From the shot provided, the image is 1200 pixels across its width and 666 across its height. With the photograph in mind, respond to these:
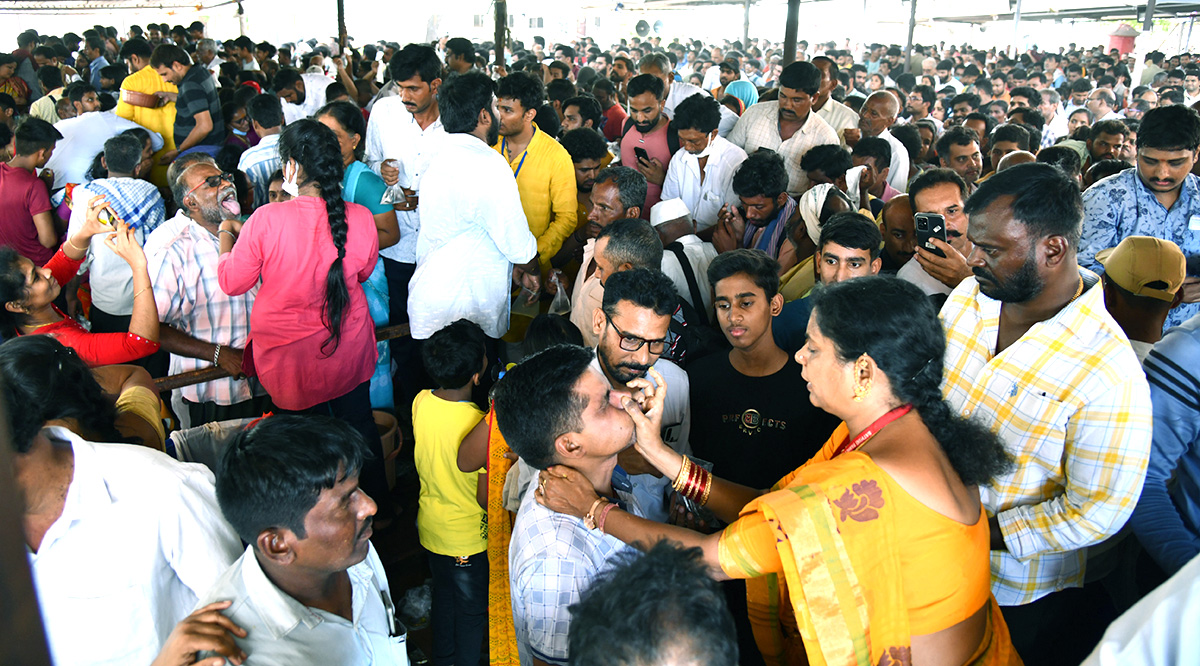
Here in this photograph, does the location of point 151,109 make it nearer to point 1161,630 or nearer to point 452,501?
point 452,501

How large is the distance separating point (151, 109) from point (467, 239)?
3.78m

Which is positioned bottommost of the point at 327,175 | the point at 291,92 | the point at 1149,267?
the point at 1149,267

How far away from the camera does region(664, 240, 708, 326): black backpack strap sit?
3350 millimetres

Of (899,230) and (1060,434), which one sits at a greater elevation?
(899,230)

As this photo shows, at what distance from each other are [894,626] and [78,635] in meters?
1.68

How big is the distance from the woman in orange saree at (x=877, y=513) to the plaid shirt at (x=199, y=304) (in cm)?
233

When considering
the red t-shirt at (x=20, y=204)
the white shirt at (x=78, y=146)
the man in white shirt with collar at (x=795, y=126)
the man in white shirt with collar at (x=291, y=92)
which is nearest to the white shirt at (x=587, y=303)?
the man in white shirt with collar at (x=795, y=126)

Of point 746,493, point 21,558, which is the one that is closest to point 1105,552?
point 746,493

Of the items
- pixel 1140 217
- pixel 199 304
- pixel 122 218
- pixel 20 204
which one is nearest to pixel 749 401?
pixel 1140 217

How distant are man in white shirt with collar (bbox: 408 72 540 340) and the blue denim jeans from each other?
3.97 ft

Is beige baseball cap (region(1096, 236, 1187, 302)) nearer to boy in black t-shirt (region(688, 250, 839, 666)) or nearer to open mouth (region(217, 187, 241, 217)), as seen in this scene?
boy in black t-shirt (region(688, 250, 839, 666))

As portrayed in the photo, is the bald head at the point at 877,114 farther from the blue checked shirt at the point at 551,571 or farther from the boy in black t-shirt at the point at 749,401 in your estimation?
the blue checked shirt at the point at 551,571

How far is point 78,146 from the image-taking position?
17.7 ft

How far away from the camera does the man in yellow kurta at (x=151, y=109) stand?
224 inches
